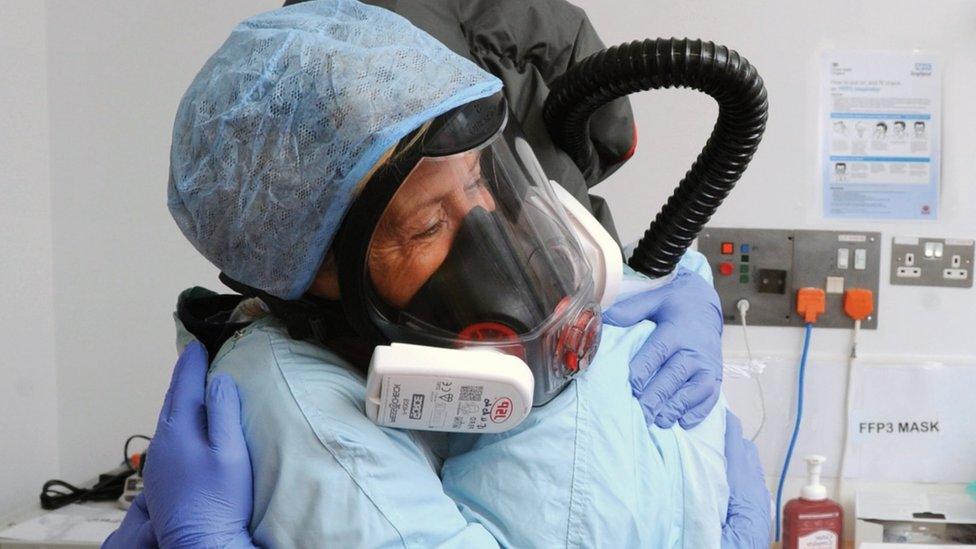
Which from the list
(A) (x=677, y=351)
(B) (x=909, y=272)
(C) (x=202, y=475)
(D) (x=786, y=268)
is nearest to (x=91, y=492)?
(C) (x=202, y=475)

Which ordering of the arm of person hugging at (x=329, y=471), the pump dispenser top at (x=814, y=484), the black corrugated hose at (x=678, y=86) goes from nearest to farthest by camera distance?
1. the arm of person hugging at (x=329, y=471)
2. the black corrugated hose at (x=678, y=86)
3. the pump dispenser top at (x=814, y=484)

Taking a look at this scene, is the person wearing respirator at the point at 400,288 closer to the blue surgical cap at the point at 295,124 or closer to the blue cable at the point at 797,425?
the blue surgical cap at the point at 295,124

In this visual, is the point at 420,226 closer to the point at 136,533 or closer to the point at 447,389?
the point at 447,389

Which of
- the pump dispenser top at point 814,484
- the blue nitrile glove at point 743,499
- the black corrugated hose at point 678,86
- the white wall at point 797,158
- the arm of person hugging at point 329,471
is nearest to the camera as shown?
the arm of person hugging at point 329,471

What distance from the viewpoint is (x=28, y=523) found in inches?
70.3

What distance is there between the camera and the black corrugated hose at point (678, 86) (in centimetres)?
101

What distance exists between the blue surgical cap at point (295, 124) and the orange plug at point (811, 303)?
1.29m

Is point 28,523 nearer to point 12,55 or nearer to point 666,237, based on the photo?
point 12,55

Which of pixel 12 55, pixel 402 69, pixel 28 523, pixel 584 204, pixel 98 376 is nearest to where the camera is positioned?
pixel 402 69

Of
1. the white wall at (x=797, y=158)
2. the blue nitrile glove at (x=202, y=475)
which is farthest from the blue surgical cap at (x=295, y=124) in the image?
the white wall at (x=797, y=158)

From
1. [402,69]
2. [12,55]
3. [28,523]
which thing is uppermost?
[12,55]

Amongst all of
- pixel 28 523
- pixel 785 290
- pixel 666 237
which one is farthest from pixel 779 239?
pixel 28 523

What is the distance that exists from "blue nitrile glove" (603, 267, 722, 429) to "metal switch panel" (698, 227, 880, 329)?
2.29 ft

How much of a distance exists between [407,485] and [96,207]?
1.49m
